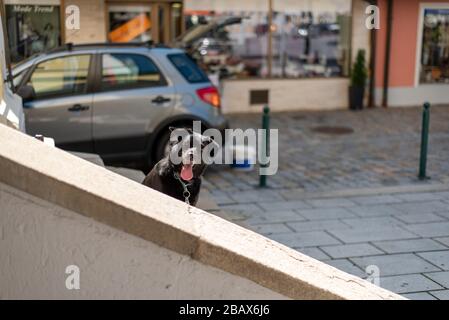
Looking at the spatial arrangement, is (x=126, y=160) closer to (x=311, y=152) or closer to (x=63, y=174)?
(x=311, y=152)

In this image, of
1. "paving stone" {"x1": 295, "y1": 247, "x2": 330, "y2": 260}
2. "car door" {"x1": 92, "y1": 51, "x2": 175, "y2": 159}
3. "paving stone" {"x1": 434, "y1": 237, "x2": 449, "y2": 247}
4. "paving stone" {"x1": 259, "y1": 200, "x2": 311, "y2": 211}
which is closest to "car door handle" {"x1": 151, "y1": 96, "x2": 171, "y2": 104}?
"car door" {"x1": 92, "y1": 51, "x2": 175, "y2": 159}

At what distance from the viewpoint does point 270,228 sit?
6402 mm

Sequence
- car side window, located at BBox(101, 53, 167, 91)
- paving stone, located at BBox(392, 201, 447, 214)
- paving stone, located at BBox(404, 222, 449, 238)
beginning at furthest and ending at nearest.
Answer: car side window, located at BBox(101, 53, 167, 91), paving stone, located at BBox(392, 201, 447, 214), paving stone, located at BBox(404, 222, 449, 238)

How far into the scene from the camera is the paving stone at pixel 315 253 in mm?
5559

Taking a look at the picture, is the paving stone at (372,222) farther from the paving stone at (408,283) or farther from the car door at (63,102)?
the car door at (63,102)

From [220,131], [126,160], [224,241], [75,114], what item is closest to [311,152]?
[220,131]

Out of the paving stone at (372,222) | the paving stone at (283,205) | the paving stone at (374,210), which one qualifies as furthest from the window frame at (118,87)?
the paving stone at (372,222)

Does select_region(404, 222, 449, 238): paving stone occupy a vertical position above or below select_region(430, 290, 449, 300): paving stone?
above

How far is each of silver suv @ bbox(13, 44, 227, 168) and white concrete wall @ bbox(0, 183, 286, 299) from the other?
493 centimetres

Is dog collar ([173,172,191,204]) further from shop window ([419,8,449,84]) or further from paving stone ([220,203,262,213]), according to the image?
shop window ([419,8,449,84])

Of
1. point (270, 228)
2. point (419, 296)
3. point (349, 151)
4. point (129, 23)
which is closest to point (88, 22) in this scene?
point (129, 23)

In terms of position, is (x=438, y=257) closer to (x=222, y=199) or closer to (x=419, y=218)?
(x=419, y=218)

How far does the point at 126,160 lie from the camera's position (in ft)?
27.0

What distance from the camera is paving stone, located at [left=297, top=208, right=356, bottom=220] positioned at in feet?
22.2
